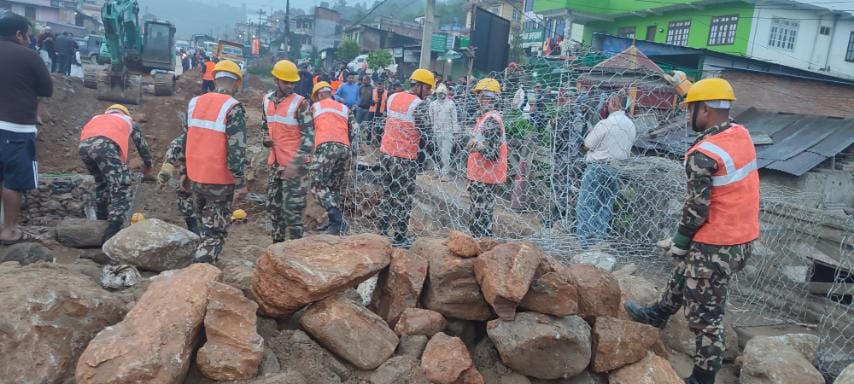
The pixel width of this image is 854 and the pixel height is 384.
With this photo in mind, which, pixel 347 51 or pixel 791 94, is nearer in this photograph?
pixel 791 94

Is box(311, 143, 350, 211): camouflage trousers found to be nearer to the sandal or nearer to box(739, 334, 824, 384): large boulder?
the sandal

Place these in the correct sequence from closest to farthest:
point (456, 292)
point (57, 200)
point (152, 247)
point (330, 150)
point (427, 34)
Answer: point (456, 292) < point (152, 247) < point (330, 150) < point (57, 200) < point (427, 34)

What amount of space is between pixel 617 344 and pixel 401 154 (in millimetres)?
2970

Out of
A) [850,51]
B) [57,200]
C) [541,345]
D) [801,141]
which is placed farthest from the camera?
[850,51]

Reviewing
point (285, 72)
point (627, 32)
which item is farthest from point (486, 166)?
point (627, 32)

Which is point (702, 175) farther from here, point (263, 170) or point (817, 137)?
point (263, 170)

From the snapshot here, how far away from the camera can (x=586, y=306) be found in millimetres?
3035

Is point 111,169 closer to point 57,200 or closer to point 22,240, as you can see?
point 22,240

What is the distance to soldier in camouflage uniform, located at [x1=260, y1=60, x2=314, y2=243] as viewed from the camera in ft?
14.7

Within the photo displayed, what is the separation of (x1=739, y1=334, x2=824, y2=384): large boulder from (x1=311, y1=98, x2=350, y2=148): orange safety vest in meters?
3.59

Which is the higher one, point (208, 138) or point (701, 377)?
point (208, 138)

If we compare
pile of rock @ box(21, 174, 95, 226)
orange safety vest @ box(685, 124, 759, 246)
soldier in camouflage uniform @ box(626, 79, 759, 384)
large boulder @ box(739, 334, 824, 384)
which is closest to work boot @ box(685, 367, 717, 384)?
soldier in camouflage uniform @ box(626, 79, 759, 384)

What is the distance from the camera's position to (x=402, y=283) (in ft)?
9.55

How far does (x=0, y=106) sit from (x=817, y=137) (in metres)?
8.27
